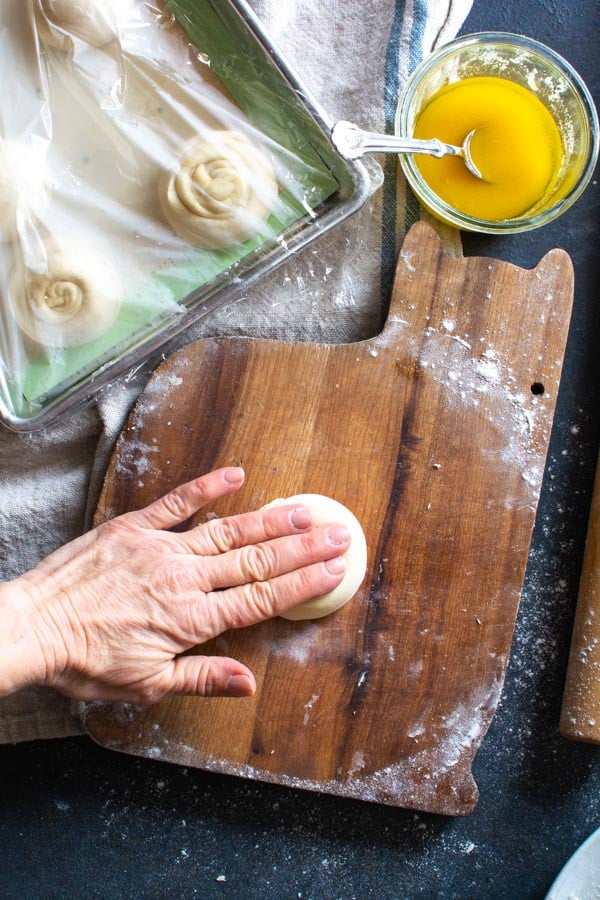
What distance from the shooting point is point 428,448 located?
114 cm

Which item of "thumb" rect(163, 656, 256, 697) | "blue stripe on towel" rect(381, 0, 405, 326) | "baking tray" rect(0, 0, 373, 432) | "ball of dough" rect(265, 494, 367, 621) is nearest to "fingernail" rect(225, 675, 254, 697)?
"thumb" rect(163, 656, 256, 697)

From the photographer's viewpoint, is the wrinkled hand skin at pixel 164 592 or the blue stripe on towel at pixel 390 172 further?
the blue stripe on towel at pixel 390 172

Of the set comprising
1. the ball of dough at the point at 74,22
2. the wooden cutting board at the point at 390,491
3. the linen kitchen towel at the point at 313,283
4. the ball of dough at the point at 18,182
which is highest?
the ball of dough at the point at 74,22

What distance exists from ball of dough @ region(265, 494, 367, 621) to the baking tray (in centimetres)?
30

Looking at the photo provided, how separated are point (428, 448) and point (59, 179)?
66cm

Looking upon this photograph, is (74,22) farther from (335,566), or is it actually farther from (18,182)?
(335,566)

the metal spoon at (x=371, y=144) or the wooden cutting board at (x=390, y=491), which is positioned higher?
the metal spoon at (x=371, y=144)

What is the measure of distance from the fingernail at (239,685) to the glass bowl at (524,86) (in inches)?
28.6

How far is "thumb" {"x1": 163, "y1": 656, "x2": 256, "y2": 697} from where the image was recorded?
1015mm

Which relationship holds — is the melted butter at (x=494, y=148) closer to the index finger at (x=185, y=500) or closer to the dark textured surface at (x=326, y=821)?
the dark textured surface at (x=326, y=821)

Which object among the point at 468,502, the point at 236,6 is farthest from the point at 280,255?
the point at 468,502

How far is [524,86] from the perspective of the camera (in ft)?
3.95

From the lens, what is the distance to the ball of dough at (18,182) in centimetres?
108

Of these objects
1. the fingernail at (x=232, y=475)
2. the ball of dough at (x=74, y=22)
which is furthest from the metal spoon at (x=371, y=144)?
the fingernail at (x=232, y=475)
